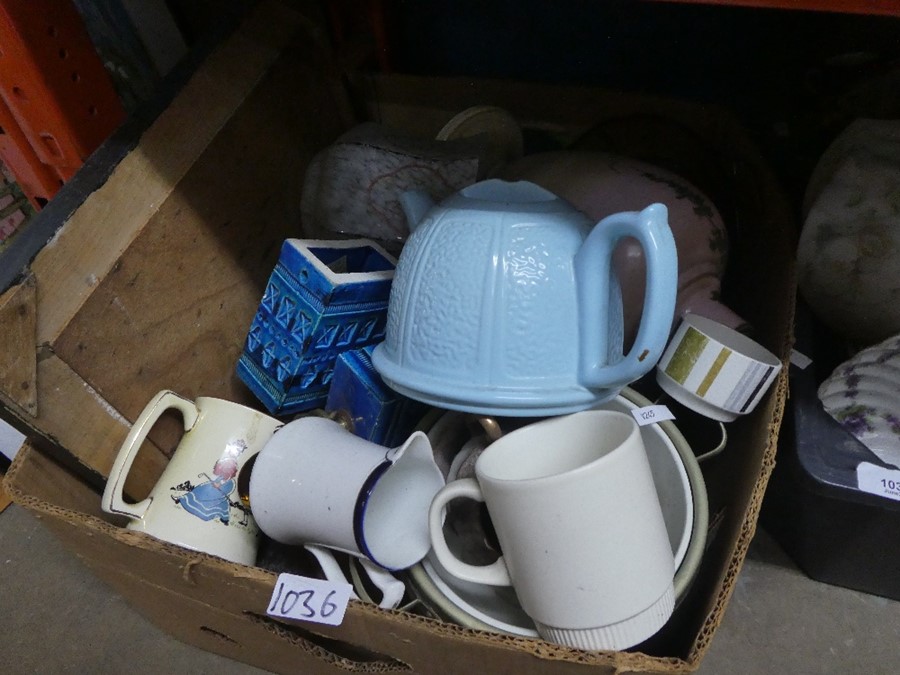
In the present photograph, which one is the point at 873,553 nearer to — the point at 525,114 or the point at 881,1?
the point at 881,1

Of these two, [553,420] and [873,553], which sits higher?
[553,420]

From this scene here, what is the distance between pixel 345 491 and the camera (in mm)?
538

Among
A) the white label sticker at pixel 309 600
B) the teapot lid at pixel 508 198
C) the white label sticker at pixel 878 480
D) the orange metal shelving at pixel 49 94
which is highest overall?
the orange metal shelving at pixel 49 94

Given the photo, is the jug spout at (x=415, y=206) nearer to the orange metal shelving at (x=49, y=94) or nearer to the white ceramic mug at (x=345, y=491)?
the white ceramic mug at (x=345, y=491)

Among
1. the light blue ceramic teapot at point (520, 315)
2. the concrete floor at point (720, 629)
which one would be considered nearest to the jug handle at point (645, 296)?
the light blue ceramic teapot at point (520, 315)

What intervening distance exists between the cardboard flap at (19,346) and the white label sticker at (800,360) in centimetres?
75

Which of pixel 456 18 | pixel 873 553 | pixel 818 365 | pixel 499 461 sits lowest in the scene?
pixel 873 553

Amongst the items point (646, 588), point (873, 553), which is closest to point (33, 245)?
point (646, 588)

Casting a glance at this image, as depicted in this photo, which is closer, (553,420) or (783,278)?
(553,420)

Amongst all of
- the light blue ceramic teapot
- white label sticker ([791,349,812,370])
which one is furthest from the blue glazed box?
white label sticker ([791,349,812,370])

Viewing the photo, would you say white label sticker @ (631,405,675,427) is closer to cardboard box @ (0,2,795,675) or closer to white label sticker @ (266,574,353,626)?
cardboard box @ (0,2,795,675)

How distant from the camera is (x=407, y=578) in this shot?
0.57 metres

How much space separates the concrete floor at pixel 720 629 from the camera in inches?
28.8

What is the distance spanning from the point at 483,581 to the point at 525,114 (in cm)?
67
